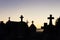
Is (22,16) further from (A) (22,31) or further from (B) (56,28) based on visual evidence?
(B) (56,28)

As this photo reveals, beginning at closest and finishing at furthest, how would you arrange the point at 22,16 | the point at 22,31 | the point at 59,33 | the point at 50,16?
the point at 59,33
the point at 22,31
the point at 50,16
the point at 22,16

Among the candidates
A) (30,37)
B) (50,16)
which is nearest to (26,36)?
(30,37)

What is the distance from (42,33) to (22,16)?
447 cm

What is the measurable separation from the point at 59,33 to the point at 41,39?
176 cm

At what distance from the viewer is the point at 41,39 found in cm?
1928

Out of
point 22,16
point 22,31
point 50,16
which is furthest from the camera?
point 22,16

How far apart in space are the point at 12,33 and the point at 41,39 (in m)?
2.82

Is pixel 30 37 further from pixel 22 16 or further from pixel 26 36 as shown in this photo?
pixel 22 16

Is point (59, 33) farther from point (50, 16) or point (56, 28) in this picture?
point (50, 16)

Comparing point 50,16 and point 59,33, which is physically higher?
point 50,16

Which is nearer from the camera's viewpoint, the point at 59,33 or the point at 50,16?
the point at 59,33

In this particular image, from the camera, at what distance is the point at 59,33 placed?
18.8m

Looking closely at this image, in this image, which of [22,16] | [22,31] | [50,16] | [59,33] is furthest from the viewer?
[22,16]

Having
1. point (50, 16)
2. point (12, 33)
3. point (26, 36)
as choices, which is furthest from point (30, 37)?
point (50, 16)
